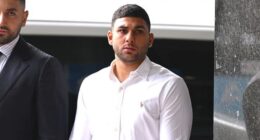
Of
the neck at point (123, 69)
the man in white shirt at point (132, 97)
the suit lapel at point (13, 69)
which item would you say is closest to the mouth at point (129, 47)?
the man in white shirt at point (132, 97)

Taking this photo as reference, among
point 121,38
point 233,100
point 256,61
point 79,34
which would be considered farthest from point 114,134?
point 79,34

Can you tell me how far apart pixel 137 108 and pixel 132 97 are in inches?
3.1

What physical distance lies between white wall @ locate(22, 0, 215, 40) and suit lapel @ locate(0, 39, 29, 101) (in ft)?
7.39

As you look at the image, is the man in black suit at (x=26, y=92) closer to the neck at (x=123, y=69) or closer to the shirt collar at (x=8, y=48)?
the shirt collar at (x=8, y=48)

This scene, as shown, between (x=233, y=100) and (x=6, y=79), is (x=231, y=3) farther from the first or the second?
(x=6, y=79)

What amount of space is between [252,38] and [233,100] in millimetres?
283

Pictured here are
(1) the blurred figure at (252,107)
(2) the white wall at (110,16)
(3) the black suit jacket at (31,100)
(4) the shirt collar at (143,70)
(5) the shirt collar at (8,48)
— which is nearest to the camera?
(1) the blurred figure at (252,107)

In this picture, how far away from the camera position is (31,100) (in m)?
2.69

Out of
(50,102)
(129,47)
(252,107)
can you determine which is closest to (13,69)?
(50,102)

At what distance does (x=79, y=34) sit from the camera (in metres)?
5.12

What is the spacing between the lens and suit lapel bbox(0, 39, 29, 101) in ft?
8.70

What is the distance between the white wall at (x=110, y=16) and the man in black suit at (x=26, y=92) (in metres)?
2.30

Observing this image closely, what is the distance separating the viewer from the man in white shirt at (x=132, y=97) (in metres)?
2.74

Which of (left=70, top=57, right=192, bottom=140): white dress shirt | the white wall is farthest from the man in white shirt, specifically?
the white wall
